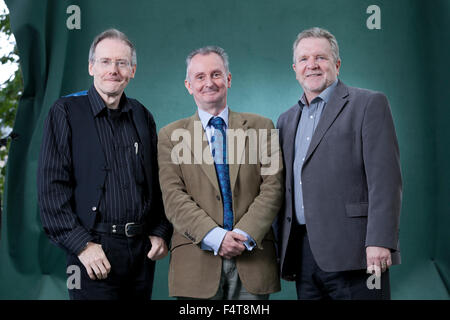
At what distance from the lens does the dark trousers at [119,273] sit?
215 centimetres

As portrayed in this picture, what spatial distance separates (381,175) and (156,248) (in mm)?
1037

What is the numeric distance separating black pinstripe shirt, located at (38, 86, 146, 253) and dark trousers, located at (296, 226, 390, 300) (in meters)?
0.76

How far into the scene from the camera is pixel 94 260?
208 centimetres

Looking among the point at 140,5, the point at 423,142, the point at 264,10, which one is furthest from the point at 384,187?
the point at 140,5

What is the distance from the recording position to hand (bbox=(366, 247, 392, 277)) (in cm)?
205

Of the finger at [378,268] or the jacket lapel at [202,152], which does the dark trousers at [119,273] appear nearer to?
the jacket lapel at [202,152]

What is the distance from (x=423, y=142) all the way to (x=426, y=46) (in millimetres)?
764

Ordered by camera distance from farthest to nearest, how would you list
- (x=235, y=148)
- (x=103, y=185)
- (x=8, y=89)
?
(x=8, y=89)
(x=235, y=148)
(x=103, y=185)

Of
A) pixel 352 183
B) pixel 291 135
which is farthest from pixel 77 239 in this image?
pixel 352 183

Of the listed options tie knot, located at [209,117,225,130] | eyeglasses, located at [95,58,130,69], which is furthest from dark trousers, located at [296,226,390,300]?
eyeglasses, located at [95,58,130,69]

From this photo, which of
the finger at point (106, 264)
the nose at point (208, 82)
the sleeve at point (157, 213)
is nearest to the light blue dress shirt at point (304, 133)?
the nose at point (208, 82)

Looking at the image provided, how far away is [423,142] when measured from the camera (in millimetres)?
4020

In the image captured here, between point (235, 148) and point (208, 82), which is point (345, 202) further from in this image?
point (208, 82)

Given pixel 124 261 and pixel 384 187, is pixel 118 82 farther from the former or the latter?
pixel 384 187
